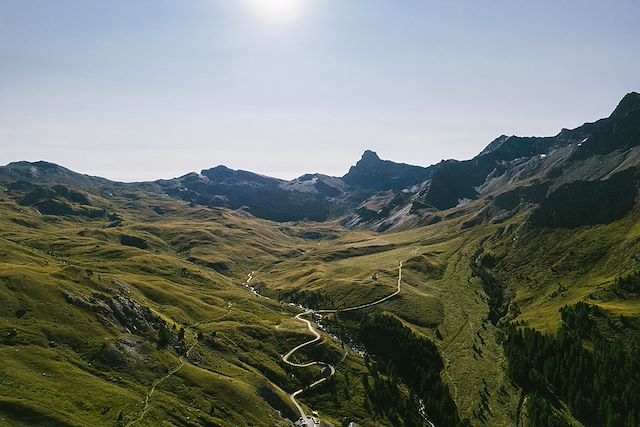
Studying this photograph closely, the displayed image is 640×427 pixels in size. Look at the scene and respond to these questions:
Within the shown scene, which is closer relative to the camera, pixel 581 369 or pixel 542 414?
pixel 542 414

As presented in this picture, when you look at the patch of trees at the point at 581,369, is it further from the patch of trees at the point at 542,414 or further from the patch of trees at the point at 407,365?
the patch of trees at the point at 407,365

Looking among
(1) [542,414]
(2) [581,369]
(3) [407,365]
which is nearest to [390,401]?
(3) [407,365]

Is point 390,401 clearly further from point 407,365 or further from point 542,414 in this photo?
point 542,414

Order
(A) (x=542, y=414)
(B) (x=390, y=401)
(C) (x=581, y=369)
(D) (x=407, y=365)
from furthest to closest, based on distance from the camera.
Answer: (D) (x=407, y=365) → (C) (x=581, y=369) → (B) (x=390, y=401) → (A) (x=542, y=414)

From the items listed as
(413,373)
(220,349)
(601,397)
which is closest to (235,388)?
(220,349)

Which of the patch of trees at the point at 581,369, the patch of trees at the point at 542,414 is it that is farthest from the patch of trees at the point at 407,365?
the patch of trees at the point at 581,369

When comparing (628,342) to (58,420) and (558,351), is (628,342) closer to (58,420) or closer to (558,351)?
(558,351)

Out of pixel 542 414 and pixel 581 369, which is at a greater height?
pixel 581 369

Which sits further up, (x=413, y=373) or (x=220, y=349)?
(x=220, y=349)
